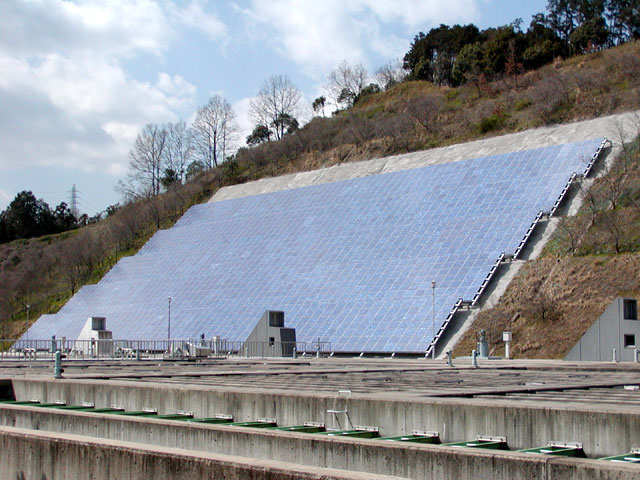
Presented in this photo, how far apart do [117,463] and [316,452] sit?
1805 mm

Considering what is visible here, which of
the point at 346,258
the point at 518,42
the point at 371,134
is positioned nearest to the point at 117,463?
the point at 346,258

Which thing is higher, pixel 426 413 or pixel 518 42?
pixel 518 42

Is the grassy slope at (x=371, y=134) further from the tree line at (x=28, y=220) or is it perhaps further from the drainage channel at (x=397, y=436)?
the drainage channel at (x=397, y=436)

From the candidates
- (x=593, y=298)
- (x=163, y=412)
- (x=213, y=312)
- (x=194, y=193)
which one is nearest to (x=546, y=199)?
Answer: (x=593, y=298)

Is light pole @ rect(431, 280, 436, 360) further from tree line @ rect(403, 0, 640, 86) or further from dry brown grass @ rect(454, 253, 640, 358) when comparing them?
tree line @ rect(403, 0, 640, 86)

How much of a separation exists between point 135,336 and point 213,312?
6155mm

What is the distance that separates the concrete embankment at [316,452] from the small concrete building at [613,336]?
22561 millimetres

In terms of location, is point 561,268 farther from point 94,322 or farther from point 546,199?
point 94,322

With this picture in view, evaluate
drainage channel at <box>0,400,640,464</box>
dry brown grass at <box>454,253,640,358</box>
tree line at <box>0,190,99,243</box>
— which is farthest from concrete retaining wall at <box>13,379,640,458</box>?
tree line at <box>0,190,99,243</box>

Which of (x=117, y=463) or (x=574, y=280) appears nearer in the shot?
(x=117, y=463)

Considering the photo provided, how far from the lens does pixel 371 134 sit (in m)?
65.0

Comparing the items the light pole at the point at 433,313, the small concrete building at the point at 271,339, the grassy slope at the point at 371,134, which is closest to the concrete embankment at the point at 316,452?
the light pole at the point at 433,313

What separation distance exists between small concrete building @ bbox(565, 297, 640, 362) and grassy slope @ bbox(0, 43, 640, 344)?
22.9 metres

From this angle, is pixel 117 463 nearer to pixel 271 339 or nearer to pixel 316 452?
pixel 316 452
